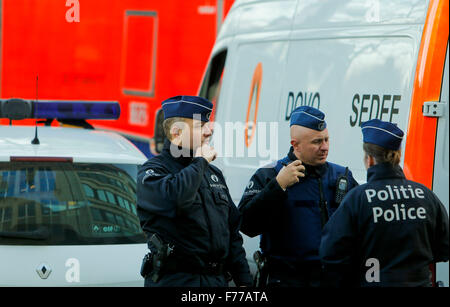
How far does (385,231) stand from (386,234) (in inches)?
0.5

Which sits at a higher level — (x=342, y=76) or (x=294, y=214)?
(x=342, y=76)

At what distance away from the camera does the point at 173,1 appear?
36.2 ft

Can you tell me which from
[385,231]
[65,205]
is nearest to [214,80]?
[65,205]

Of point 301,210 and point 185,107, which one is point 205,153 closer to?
point 185,107

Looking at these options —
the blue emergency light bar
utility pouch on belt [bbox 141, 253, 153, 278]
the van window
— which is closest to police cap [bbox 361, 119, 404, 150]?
utility pouch on belt [bbox 141, 253, 153, 278]

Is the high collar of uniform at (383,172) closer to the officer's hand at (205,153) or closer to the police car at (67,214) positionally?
the officer's hand at (205,153)

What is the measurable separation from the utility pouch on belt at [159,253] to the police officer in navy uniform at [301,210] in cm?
56

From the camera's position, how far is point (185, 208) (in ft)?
13.1

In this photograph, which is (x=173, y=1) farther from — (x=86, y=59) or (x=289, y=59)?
(x=289, y=59)

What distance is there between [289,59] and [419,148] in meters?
1.74
